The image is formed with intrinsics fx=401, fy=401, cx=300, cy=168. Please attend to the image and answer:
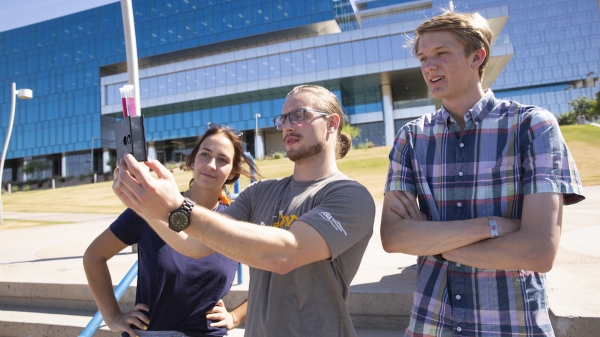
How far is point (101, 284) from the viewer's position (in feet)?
8.21

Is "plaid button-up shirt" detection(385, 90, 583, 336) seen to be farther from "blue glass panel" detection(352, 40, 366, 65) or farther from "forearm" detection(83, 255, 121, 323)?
"blue glass panel" detection(352, 40, 366, 65)

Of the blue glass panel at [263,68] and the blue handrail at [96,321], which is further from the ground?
the blue glass panel at [263,68]

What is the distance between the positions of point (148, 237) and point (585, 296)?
3202 mm

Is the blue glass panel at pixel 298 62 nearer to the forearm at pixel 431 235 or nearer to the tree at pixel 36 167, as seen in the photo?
the tree at pixel 36 167

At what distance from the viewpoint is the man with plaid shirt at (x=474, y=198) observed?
1.63 metres

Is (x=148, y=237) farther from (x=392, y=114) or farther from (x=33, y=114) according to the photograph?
(x=33, y=114)

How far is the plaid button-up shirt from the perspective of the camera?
1646mm

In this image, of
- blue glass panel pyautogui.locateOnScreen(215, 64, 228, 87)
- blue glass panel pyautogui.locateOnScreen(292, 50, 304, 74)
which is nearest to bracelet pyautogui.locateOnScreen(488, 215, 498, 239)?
blue glass panel pyautogui.locateOnScreen(292, 50, 304, 74)

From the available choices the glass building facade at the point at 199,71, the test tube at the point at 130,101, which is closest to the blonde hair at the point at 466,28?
the test tube at the point at 130,101

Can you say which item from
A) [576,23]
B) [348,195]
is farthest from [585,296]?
[576,23]

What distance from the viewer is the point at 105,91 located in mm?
60438

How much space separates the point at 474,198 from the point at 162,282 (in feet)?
5.59

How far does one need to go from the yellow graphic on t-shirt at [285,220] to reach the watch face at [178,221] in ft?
2.00

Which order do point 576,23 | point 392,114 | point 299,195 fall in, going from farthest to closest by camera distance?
point 576,23 → point 392,114 → point 299,195
